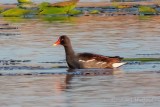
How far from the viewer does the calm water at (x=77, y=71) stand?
16703 mm

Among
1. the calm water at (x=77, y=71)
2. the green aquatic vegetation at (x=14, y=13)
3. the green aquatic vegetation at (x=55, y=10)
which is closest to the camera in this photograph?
the calm water at (x=77, y=71)

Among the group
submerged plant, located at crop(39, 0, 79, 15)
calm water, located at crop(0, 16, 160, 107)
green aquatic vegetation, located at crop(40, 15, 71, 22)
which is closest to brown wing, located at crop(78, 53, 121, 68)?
calm water, located at crop(0, 16, 160, 107)

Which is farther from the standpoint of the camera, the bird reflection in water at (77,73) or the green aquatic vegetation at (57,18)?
the green aquatic vegetation at (57,18)

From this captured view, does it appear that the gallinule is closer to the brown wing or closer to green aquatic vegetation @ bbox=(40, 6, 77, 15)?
the brown wing

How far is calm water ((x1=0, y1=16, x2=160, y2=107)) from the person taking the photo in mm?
16703

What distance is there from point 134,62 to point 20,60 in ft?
9.13

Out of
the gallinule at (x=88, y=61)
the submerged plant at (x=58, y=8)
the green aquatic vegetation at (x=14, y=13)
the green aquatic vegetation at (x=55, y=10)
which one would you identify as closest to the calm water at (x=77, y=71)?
the gallinule at (x=88, y=61)

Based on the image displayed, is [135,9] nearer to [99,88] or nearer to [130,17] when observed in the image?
[130,17]

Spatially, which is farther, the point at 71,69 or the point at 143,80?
the point at 71,69

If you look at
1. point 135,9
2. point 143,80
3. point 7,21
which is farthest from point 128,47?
point 135,9

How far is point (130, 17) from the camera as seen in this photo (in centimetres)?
4259

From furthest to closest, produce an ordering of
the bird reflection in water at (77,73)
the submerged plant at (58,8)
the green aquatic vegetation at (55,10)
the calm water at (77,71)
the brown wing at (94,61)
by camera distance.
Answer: the green aquatic vegetation at (55,10)
the submerged plant at (58,8)
the brown wing at (94,61)
the bird reflection in water at (77,73)
the calm water at (77,71)

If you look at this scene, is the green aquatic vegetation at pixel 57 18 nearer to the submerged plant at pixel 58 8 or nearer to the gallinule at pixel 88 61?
the submerged plant at pixel 58 8

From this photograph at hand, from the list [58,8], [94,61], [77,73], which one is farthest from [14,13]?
[77,73]
